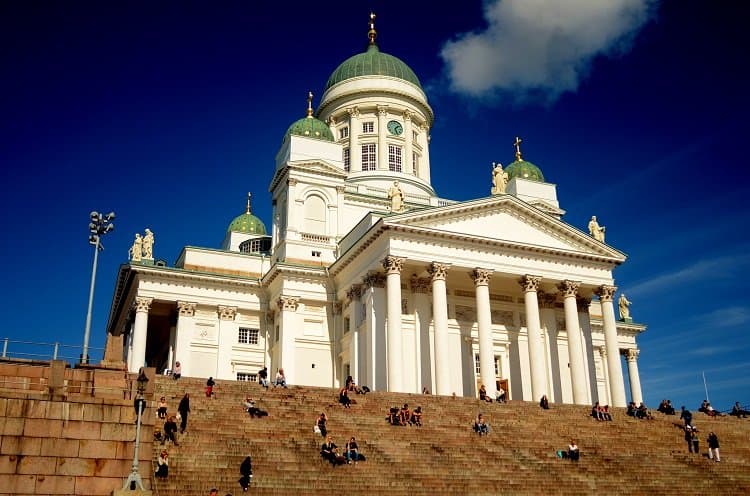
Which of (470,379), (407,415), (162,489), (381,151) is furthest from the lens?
(381,151)

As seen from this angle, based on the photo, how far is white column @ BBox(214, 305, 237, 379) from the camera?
44.7 m

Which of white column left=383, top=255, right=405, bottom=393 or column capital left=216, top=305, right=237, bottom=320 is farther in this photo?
column capital left=216, top=305, right=237, bottom=320

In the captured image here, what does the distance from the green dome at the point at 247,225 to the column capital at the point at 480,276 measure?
80.0 feet

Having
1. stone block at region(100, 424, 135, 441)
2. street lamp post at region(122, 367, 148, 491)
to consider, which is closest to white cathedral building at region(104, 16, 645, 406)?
street lamp post at region(122, 367, 148, 491)

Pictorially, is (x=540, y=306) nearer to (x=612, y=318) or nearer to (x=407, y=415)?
(x=612, y=318)

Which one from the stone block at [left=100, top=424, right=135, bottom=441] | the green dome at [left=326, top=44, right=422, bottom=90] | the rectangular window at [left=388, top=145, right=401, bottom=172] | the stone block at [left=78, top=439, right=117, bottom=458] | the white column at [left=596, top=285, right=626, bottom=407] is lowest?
the stone block at [left=78, top=439, right=117, bottom=458]

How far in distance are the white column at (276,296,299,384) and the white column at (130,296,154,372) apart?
24.6ft

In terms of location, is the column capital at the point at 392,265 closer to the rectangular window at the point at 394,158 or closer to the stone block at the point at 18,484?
the rectangular window at the point at 394,158

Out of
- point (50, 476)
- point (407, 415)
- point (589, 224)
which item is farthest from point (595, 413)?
point (50, 476)

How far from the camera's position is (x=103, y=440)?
20391 millimetres

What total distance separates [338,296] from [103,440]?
25.3 metres

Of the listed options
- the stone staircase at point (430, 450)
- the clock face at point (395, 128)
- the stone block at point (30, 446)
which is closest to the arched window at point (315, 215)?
the clock face at point (395, 128)

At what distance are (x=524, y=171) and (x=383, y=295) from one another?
2055 cm

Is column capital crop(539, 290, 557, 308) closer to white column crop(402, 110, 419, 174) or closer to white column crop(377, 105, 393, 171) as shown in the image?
white column crop(402, 110, 419, 174)
